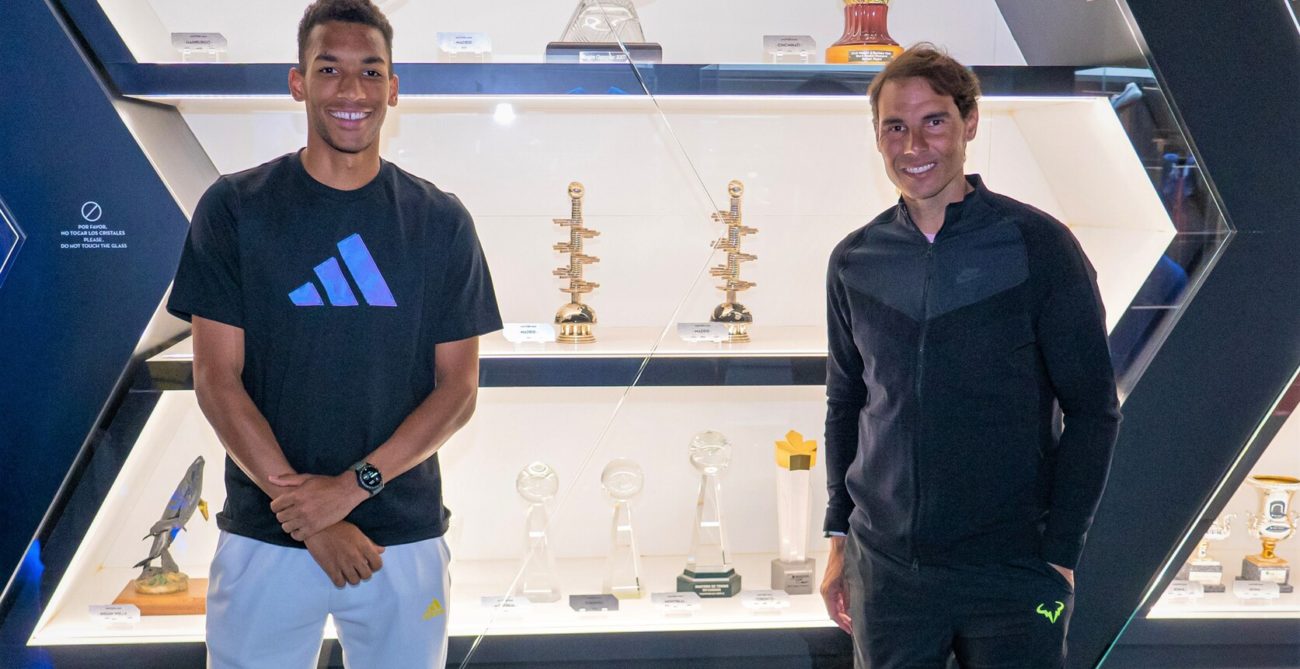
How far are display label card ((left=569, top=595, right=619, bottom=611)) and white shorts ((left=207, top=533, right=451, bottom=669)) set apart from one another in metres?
0.58

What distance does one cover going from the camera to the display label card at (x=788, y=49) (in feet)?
6.72

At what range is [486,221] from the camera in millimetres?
2086

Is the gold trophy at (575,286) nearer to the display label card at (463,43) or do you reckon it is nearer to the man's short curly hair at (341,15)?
the display label card at (463,43)

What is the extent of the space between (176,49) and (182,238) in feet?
1.10

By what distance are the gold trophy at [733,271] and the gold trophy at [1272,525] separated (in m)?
1.03

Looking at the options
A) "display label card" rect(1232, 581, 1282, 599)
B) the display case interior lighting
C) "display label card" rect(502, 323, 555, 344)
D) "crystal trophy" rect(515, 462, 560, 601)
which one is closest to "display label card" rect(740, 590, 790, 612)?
"crystal trophy" rect(515, 462, 560, 601)

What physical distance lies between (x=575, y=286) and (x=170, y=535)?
869 mm

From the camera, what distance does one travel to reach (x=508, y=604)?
2078 millimetres

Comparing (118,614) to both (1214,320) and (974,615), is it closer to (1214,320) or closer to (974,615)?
(974,615)

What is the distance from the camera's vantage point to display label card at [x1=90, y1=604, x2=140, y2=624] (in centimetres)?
207

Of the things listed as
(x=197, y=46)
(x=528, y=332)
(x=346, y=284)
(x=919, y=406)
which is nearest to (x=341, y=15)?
(x=346, y=284)

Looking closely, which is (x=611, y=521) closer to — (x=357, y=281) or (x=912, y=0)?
(x=357, y=281)

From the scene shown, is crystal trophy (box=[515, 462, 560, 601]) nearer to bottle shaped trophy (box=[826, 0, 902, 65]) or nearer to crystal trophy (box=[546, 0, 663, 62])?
crystal trophy (box=[546, 0, 663, 62])

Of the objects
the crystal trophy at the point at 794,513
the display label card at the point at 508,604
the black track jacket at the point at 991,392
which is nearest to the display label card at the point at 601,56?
the black track jacket at the point at 991,392
